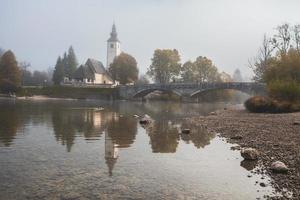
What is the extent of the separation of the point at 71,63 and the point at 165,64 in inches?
1714

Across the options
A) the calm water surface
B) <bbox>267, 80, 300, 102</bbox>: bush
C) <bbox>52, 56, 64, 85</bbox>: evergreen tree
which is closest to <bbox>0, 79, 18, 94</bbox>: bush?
<bbox>52, 56, 64, 85</bbox>: evergreen tree

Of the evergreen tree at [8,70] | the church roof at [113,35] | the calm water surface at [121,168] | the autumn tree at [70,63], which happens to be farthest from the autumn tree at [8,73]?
the calm water surface at [121,168]

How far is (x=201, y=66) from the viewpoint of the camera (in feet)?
395

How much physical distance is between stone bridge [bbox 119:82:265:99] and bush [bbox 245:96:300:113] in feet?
103

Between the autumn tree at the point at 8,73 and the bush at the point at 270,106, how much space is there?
2901 inches

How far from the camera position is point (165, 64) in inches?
4434

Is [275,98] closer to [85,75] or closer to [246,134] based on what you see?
[246,134]

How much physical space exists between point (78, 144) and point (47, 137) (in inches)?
140

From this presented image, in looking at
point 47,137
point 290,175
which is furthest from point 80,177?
point 47,137

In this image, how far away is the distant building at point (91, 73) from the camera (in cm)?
12350

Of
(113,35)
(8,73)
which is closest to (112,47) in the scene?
(113,35)

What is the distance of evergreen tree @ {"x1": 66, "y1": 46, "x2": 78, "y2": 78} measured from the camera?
5438 inches

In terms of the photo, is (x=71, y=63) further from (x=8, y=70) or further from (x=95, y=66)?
(x=8, y=70)

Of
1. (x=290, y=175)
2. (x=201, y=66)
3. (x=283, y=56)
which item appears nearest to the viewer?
(x=290, y=175)
